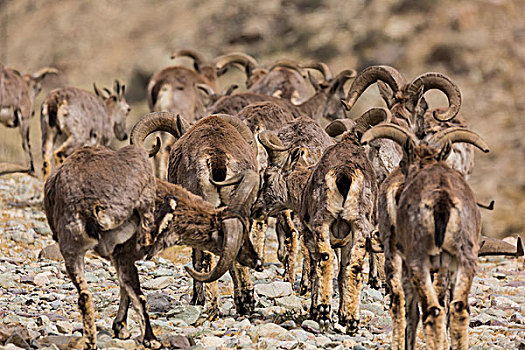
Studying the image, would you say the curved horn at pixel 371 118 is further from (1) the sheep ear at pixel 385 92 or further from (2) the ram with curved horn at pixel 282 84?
→ (2) the ram with curved horn at pixel 282 84

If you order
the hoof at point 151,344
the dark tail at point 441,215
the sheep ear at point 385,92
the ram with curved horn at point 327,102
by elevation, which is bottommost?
the hoof at point 151,344

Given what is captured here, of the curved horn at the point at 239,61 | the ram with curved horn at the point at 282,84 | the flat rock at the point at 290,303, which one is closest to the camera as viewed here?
the flat rock at the point at 290,303

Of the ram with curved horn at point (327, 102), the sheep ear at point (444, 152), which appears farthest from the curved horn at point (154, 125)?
the ram with curved horn at point (327, 102)

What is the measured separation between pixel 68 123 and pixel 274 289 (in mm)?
8106

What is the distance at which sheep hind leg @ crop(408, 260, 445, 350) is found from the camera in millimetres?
7719

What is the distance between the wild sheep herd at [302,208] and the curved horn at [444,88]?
2cm

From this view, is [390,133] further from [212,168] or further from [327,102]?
[327,102]

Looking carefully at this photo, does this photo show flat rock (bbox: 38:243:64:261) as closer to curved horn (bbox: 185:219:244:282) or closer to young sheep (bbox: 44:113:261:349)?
young sheep (bbox: 44:113:261:349)

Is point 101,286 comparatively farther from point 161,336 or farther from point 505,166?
point 505,166

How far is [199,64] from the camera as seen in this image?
23.8 m

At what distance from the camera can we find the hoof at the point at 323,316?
984cm

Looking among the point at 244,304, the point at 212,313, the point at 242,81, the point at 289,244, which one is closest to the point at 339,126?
the point at 289,244

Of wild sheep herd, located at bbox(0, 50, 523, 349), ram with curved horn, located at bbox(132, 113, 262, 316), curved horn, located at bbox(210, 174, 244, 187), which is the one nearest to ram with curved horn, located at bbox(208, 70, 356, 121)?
wild sheep herd, located at bbox(0, 50, 523, 349)

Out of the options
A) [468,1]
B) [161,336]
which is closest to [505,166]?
[468,1]
